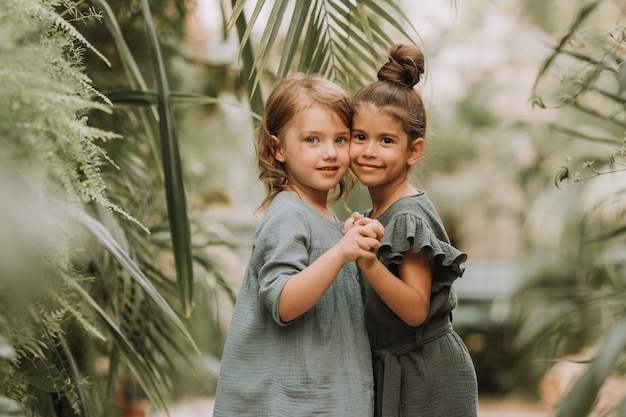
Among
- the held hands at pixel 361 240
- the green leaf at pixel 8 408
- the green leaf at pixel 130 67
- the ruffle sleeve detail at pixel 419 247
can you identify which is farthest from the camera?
the green leaf at pixel 130 67

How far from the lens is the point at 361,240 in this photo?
133cm

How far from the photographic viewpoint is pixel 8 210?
3.18ft

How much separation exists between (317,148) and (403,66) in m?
0.24

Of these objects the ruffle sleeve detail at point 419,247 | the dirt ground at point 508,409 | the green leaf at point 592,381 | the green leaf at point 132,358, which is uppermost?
the dirt ground at point 508,409

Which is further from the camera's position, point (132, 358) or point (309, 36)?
point (309, 36)

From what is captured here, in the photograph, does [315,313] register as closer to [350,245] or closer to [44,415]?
[350,245]

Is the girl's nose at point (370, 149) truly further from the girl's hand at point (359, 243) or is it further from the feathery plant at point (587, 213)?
the feathery plant at point (587, 213)

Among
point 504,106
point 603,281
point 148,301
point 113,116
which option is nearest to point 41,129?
point 148,301

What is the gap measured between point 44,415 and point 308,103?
2.93ft

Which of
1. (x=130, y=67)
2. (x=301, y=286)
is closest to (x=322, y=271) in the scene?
(x=301, y=286)

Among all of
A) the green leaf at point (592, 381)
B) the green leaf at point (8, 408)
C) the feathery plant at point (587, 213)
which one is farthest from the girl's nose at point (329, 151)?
the green leaf at point (8, 408)

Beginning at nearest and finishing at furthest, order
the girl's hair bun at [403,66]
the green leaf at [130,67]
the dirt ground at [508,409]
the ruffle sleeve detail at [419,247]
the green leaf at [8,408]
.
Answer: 1. the green leaf at [8,408]
2. the ruffle sleeve detail at [419,247]
3. the girl's hair bun at [403,66]
4. the green leaf at [130,67]
5. the dirt ground at [508,409]

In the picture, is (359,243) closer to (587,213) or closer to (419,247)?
(419,247)

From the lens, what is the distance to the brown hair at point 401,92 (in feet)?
5.00
